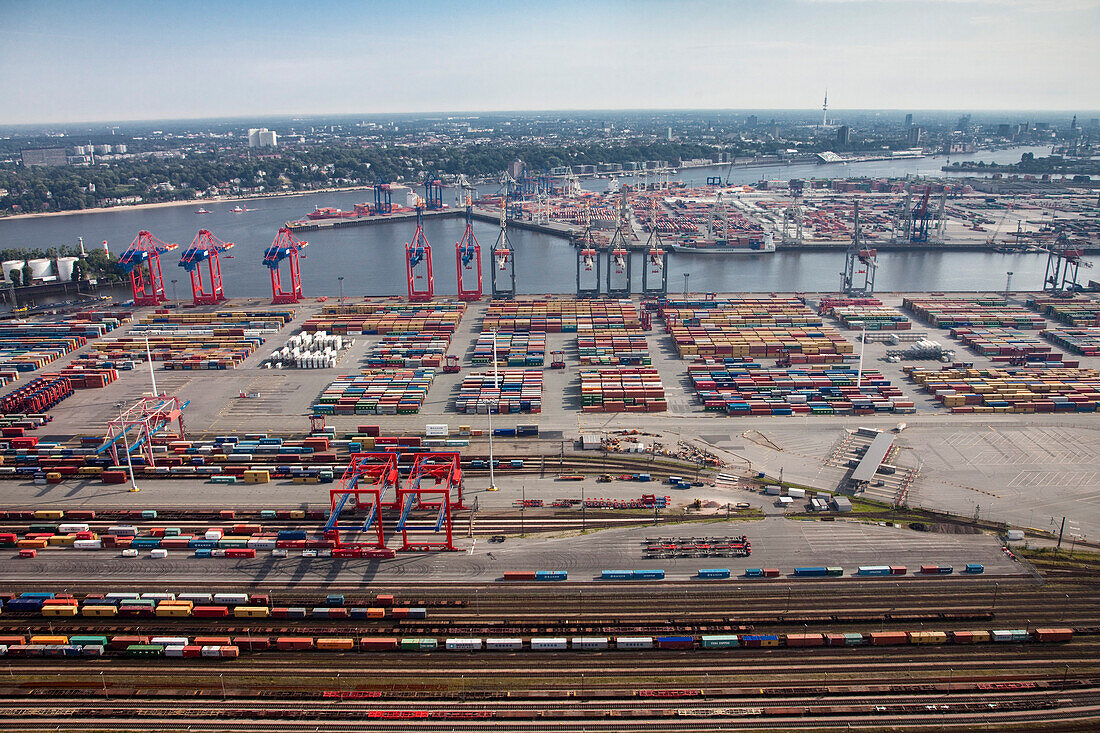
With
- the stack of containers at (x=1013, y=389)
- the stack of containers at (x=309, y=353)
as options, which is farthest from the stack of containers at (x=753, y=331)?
the stack of containers at (x=309, y=353)

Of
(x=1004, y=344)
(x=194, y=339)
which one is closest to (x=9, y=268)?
(x=194, y=339)

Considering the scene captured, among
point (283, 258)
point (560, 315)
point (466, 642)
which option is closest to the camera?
point (466, 642)

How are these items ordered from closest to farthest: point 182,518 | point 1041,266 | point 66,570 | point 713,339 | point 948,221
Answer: point 66,570
point 182,518
point 713,339
point 1041,266
point 948,221

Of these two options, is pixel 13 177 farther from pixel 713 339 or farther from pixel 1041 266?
pixel 1041 266

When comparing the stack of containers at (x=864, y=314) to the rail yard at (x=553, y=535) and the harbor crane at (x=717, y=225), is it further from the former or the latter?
the harbor crane at (x=717, y=225)

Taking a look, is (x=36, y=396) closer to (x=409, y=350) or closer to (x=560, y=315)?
(x=409, y=350)

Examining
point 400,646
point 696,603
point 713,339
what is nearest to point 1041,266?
point 713,339

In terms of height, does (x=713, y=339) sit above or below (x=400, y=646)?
above
